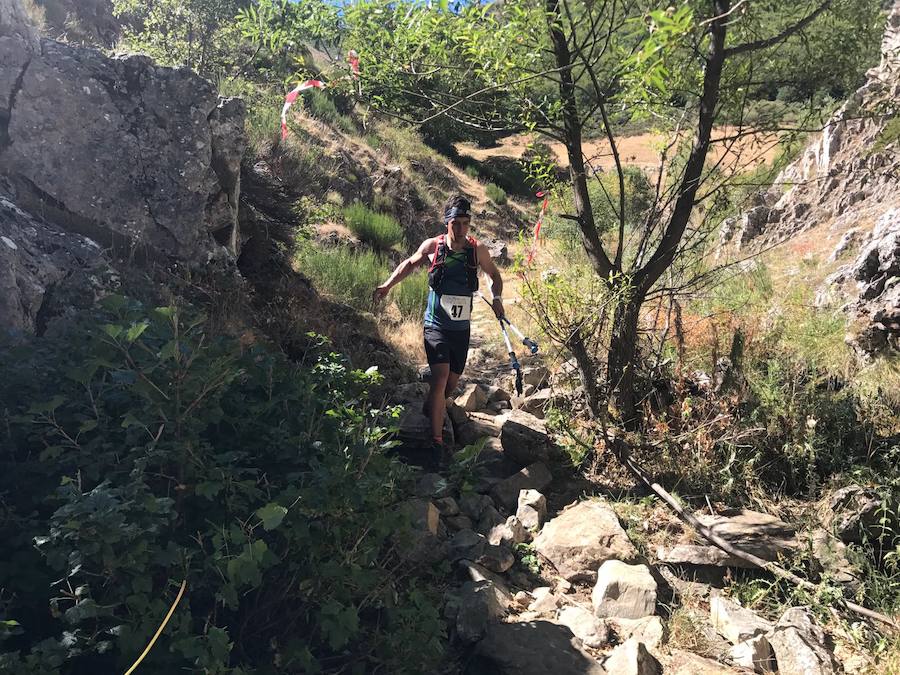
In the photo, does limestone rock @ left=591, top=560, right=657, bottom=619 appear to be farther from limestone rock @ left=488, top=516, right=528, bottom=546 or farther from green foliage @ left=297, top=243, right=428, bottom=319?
green foliage @ left=297, top=243, right=428, bottom=319

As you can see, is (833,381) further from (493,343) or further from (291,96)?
(291,96)

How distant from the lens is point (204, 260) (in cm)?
470

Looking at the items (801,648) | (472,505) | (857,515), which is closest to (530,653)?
(801,648)

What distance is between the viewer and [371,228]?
10086 mm

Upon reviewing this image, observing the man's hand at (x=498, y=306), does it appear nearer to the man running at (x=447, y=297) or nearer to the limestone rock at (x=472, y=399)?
the man running at (x=447, y=297)

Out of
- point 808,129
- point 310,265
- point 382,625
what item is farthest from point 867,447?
point 310,265

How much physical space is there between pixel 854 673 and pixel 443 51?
3756mm

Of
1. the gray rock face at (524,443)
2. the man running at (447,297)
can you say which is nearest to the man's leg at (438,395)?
the man running at (447,297)

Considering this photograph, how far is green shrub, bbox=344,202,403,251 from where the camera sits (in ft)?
32.7

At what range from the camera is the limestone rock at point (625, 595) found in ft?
9.61

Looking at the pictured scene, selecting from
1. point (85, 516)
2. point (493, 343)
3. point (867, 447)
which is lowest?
point (493, 343)

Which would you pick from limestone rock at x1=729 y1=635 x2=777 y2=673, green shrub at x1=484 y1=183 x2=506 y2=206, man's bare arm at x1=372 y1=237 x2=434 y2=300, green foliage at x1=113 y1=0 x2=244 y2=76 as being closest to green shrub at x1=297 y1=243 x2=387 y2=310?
man's bare arm at x1=372 y1=237 x2=434 y2=300

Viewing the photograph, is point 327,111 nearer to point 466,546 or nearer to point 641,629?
point 466,546

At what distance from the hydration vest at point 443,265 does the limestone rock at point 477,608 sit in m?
1.99
